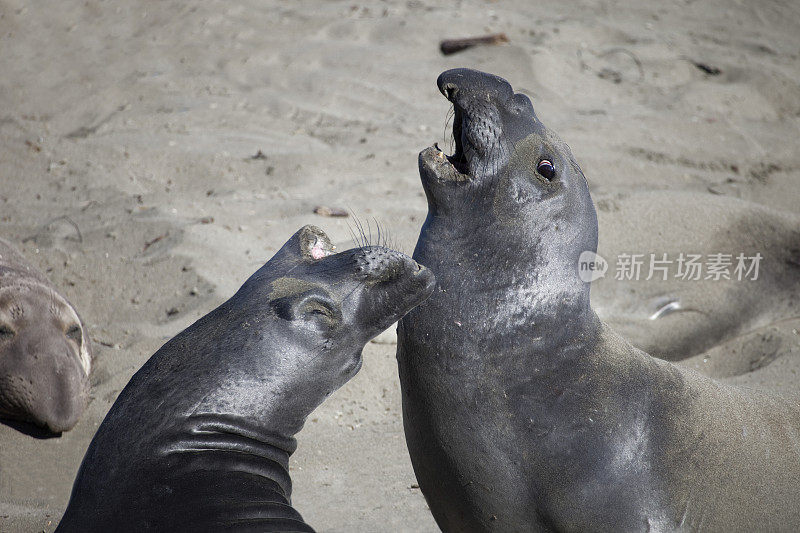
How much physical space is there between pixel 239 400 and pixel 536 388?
2.85 feet

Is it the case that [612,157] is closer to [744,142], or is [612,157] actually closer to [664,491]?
[744,142]

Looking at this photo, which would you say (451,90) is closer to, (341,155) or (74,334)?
(74,334)

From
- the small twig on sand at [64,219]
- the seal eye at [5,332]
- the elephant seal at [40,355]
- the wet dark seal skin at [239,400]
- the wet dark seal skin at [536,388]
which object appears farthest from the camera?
the small twig on sand at [64,219]

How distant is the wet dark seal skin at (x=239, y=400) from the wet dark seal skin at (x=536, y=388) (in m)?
0.22

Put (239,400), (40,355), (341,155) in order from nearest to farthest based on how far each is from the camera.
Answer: (239,400) → (40,355) → (341,155)

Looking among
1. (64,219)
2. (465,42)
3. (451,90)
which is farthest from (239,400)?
(465,42)

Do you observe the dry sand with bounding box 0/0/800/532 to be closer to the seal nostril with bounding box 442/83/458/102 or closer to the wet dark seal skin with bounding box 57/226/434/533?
the wet dark seal skin with bounding box 57/226/434/533

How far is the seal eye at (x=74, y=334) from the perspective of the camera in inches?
160

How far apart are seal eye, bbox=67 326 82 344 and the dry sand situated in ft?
0.51

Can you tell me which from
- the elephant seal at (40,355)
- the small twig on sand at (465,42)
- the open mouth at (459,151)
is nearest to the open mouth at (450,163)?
the open mouth at (459,151)

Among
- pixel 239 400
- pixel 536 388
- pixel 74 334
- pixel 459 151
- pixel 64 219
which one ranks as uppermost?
pixel 459 151

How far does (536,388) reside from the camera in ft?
8.12

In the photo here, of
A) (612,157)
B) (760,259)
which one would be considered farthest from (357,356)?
(612,157)

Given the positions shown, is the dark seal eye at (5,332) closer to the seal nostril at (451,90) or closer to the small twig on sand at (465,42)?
the seal nostril at (451,90)
